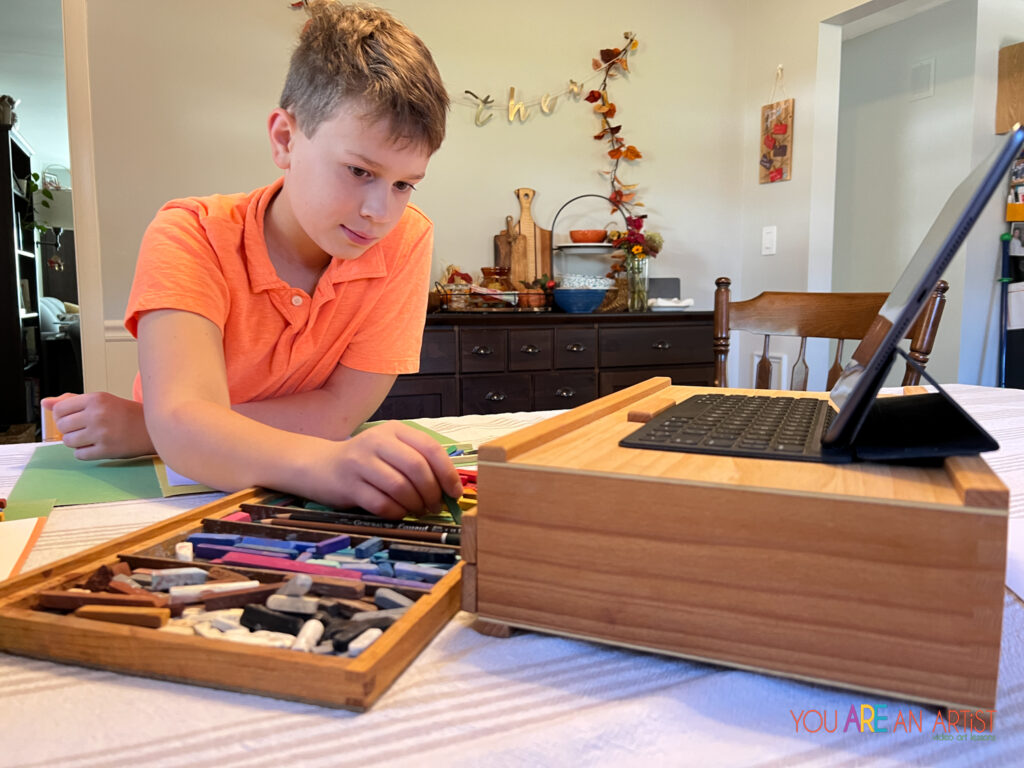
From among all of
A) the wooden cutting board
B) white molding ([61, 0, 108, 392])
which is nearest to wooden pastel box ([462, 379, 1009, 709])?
white molding ([61, 0, 108, 392])

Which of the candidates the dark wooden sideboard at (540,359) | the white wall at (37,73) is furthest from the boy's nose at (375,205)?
the white wall at (37,73)

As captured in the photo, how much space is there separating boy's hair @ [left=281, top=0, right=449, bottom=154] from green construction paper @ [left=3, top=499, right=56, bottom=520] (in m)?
0.51

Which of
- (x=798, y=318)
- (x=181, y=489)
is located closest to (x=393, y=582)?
(x=181, y=489)

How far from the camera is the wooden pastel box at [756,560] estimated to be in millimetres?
344

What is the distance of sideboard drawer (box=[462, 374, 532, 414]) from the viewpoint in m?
2.62

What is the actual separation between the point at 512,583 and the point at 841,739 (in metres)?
0.19

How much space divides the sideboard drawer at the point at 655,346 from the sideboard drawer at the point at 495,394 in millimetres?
352

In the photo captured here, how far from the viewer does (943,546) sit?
342mm

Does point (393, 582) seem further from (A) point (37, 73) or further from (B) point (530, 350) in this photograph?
(A) point (37, 73)

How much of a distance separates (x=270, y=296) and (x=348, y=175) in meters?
0.26

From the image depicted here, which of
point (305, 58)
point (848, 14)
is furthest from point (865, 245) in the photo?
point (305, 58)

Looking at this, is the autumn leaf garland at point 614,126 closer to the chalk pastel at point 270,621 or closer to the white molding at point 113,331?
the white molding at point 113,331

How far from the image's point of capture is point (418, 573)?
49 cm

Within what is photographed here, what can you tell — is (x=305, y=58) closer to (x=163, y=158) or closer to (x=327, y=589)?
(x=327, y=589)
